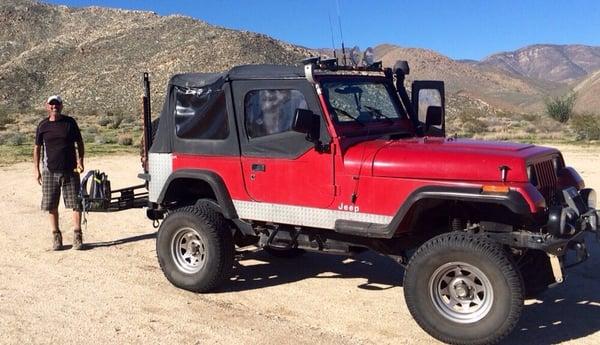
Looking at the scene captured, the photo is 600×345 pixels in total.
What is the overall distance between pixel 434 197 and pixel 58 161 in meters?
5.10

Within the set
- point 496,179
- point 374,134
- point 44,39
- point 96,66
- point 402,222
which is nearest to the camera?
point 496,179

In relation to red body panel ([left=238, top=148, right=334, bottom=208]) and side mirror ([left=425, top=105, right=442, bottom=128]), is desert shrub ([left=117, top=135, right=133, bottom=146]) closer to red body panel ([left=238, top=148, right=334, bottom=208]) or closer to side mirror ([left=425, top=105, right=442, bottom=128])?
→ side mirror ([left=425, top=105, right=442, bottom=128])

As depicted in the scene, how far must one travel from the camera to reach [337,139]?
Answer: 6.05m

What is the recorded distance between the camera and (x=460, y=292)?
5512 mm

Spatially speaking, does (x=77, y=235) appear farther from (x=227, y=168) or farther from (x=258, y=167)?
(x=258, y=167)

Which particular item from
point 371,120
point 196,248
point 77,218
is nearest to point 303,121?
point 371,120

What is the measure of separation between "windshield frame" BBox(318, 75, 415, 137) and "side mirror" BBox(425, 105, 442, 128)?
27 cm

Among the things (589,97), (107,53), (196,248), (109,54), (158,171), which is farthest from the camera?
(589,97)

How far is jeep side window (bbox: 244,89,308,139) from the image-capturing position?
20.9 feet

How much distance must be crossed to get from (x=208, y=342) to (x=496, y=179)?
2.63m

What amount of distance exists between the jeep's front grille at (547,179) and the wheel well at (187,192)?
323cm

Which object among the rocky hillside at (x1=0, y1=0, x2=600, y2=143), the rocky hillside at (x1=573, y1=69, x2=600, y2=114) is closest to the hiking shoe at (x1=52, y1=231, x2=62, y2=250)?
the rocky hillside at (x1=0, y1=0, x2=600, y2=143)

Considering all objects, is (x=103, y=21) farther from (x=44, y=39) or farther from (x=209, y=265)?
(x=209, y=265)

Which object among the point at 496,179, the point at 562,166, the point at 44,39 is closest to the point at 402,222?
the point at 496,179
